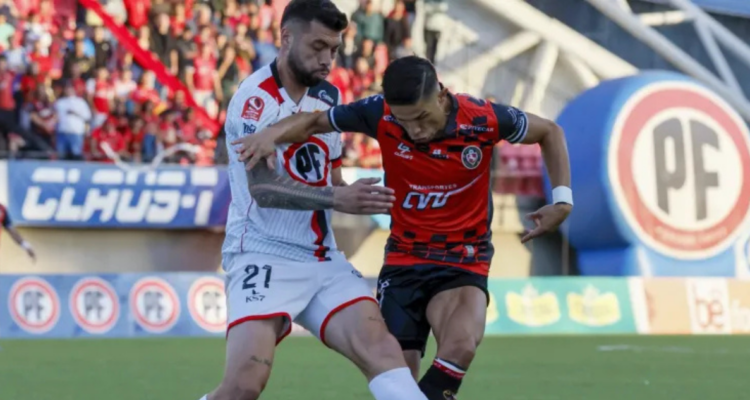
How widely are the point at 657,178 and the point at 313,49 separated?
1474 cm

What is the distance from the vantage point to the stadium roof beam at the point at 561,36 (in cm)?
2458

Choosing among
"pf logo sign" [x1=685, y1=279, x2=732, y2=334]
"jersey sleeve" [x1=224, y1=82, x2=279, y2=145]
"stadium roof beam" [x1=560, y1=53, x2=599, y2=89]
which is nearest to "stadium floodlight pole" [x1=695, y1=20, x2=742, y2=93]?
"stadium roof beam" [x1=560, y1=53, x2=599, y2=89]

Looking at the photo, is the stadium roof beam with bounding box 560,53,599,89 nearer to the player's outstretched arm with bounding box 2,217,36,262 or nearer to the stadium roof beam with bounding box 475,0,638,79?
the stadium roof beam with bounding box 475,0,638,79

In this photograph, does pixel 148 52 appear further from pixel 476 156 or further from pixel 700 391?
pixel 476 156

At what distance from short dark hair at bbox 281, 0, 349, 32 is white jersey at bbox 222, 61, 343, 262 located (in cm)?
28

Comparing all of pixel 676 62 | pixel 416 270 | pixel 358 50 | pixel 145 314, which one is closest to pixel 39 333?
pixel 145 314

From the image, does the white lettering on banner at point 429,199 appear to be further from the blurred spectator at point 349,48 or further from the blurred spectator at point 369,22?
the blurred spectator at point 369,22

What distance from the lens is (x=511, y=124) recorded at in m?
6.60

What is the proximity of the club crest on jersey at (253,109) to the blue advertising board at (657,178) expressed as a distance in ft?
45.8

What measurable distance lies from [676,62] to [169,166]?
1099cm

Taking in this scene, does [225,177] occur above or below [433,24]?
below

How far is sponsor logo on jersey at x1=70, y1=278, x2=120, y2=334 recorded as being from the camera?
16.1 meters

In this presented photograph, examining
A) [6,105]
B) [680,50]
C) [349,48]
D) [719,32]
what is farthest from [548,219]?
[719,32]

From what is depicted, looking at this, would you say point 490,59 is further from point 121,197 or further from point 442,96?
point 442,96
